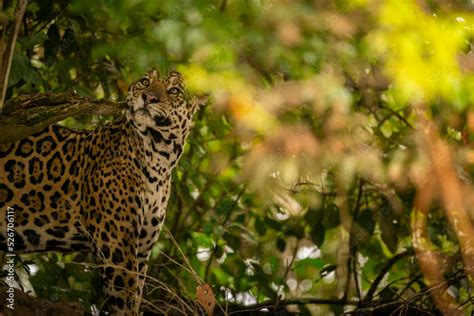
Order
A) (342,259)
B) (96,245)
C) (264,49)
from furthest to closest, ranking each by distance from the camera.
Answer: (342,259), (264,49), (96,245)

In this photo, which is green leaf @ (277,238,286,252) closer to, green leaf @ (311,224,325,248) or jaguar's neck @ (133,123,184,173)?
green leaf @ (311,224,325,248)

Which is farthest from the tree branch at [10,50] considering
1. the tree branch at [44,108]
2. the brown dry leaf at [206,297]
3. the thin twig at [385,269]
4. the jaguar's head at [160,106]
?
the thin twig at [385,269]

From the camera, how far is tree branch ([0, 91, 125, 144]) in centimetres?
594

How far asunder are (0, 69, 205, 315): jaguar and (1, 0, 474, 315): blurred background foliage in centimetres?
51

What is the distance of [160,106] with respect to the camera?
6043mm

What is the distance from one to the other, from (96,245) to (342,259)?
4.37m

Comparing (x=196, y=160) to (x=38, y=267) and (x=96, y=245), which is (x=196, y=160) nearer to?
(x=38, y=267)

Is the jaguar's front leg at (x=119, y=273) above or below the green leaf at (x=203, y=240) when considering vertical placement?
above

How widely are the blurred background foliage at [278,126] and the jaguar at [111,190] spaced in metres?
0.51

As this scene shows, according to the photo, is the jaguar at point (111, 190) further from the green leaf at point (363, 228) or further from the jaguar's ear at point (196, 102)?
the green leaf at point (363, 228)

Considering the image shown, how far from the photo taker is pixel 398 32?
20.9 feet

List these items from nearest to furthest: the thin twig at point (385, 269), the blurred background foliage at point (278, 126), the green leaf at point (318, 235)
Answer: the blurred background foliage at point (278, 126), the green leaf at point (318, 235), the thin twig at point (385, 269)

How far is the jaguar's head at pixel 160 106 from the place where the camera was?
6.04 metres

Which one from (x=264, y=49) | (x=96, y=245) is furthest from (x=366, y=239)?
(x=96, y=245)
